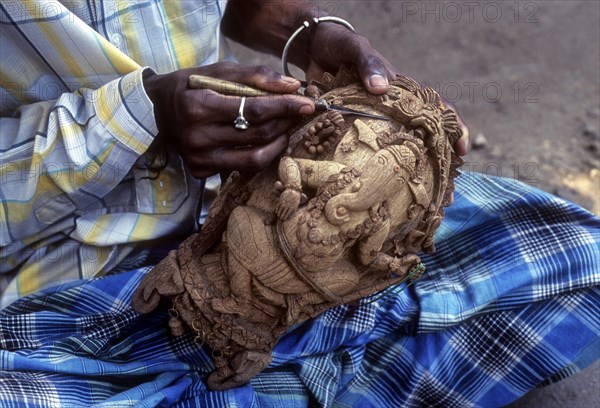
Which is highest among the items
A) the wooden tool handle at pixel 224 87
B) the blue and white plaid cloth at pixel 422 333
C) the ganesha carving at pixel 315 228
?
the wooden tool handle at pixel 224 87

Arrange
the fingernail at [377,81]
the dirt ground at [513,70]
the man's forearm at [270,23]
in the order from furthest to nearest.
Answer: the dirt ground at [513,70], the man's forearm at [270,23], the fingernail at [377,81]

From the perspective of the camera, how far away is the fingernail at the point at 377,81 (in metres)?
1.63

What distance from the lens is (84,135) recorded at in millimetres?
1752

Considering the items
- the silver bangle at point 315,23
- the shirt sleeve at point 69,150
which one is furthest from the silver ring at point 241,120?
the silver bangle at point 315,23

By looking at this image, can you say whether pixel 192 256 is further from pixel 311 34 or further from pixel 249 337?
pixel 311 34

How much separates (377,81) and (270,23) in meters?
0.74

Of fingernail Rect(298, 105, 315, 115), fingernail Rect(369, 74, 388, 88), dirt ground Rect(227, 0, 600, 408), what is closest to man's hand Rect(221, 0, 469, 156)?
fingernail Rect(369, 74, 388, 88)

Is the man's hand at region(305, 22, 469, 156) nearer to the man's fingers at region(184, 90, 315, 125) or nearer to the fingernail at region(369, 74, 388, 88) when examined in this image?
the fingernail at region(369, 74, 388, 88)

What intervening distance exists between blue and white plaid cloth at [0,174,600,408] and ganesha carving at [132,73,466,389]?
0.17 metres

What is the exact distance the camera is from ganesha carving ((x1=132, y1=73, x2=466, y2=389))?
151 cm

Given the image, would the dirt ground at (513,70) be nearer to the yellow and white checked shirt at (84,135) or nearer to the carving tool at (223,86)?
the yellow and white checked shirt at (84,135)

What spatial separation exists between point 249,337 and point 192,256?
0.79ft

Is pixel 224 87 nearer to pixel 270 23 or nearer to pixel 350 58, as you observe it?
pixel 350 58

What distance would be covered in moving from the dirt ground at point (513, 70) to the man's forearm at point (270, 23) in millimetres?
1423
